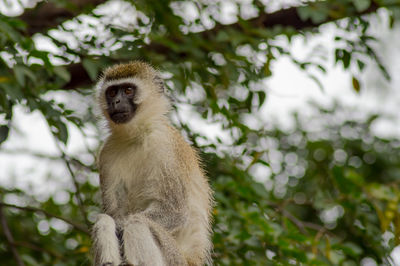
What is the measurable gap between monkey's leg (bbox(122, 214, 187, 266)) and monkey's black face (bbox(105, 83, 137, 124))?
125 centimetres

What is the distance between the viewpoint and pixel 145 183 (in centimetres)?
579

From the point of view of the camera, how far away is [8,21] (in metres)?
5.17

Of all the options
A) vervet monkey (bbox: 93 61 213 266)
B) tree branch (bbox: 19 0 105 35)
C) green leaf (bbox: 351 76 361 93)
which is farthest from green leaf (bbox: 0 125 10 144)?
green leaf (bbox: 351 76 361 93)

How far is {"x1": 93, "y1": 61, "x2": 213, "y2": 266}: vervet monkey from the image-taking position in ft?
16.8

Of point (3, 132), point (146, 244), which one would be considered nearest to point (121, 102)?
point (3, 132)

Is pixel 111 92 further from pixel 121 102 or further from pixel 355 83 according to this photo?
pixel 355 83

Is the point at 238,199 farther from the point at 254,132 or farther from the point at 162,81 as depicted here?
the point at 162,81

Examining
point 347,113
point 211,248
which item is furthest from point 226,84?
point 347,113

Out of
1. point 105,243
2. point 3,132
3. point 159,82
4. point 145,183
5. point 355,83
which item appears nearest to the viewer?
point 105,243

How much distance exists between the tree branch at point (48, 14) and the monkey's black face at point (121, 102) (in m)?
0.93

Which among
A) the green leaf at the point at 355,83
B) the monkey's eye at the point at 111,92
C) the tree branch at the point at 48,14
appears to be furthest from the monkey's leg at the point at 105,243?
the green leaf at the point at 355,83

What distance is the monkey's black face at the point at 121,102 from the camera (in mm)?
6160

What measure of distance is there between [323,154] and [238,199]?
3.19 m

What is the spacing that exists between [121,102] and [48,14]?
87.3 inches
